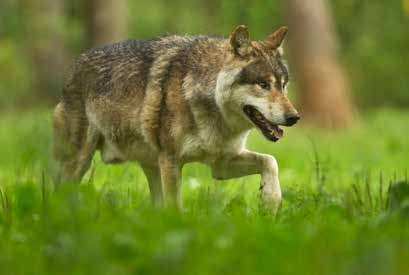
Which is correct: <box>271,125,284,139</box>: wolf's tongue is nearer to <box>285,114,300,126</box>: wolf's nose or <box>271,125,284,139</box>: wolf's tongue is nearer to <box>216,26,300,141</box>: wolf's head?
<box>216,26,300,141</box>: wolf's head

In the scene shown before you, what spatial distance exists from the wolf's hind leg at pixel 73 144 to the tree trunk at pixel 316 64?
42.1ft

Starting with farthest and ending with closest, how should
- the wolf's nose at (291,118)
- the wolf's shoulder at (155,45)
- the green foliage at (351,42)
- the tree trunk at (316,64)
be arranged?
the green foliage at (351,42), the tree trunk at (316,64), the wolf's shoulder at (155,45), the wolf's nose at (291,118)

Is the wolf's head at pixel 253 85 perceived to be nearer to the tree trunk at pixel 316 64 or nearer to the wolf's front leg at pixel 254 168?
the wolf's front leg at pixel 254 168

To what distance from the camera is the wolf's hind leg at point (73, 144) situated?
823cm

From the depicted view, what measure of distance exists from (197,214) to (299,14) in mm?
15932

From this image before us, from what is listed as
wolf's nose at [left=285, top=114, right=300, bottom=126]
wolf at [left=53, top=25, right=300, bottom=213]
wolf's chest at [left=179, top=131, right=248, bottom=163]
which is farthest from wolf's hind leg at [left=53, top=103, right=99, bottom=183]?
wolf's nose at [left=285, top=114, right=300, bottom=126]

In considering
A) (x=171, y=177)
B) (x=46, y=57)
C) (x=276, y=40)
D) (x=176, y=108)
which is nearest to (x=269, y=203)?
(x=171, y=177)

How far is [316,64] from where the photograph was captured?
20844 mm

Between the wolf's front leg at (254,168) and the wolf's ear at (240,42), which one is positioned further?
the wolf's ear at (240,42)

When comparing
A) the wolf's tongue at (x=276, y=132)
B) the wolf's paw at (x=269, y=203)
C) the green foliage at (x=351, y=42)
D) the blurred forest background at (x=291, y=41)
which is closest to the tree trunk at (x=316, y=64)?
the blurred forest background at (x=291, y=41)

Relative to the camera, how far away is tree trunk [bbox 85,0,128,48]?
2217cm

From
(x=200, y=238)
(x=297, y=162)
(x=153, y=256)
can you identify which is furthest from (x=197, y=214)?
(x=297, y=162)

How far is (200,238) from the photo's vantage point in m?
4.17

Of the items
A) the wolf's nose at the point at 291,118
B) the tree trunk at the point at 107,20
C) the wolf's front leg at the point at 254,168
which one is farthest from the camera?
the tree trunk at the point at 107,20
